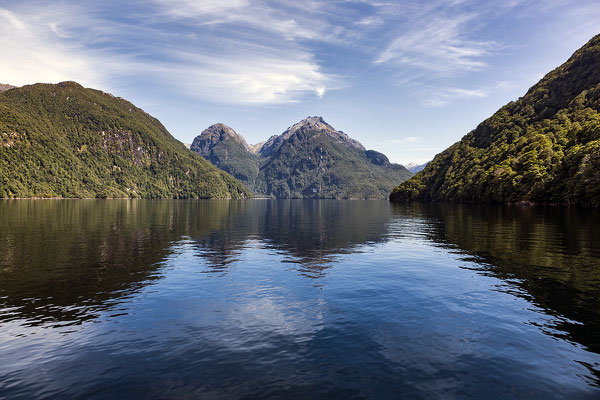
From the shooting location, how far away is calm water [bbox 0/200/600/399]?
12570 mm

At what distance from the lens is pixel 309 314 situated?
20.3 m

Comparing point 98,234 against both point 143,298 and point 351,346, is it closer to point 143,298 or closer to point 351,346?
point 143,298

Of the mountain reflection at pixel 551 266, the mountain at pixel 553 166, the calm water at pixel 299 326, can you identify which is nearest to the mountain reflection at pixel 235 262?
the mountain reflection at pixel 551 266

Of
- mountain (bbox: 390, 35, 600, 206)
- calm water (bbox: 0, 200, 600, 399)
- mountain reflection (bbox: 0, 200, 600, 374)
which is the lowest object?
calm water (bbox: 0, 200, 600, 399)

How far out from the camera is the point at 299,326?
1834cm

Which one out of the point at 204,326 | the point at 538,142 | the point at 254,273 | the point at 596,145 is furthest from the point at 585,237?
the point at 538,142

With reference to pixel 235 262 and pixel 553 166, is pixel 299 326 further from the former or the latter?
pixel 553 166

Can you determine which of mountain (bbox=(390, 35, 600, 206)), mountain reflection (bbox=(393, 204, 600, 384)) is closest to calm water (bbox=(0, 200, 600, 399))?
mountain reflection (bbox=(393, 204, 600, 384))

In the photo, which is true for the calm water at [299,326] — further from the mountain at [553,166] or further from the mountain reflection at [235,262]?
the mountain at [553,166]

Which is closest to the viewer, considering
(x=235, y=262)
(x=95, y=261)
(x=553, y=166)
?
(x=95, y=261)

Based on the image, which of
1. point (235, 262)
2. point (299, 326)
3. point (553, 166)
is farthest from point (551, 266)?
point (553, 166)

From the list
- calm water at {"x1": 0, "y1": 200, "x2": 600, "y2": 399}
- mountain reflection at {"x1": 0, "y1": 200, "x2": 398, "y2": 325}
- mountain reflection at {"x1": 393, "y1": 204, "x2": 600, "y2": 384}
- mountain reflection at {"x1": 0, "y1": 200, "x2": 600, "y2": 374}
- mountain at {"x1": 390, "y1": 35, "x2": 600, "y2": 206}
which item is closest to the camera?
calm water at {"x1": 0, "y1": 200, "x2": 600, "y2": 399}

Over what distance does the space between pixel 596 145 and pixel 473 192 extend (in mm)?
73881

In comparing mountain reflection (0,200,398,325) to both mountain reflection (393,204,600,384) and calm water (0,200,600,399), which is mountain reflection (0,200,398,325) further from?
mountain reflection (393,204,600,384)
